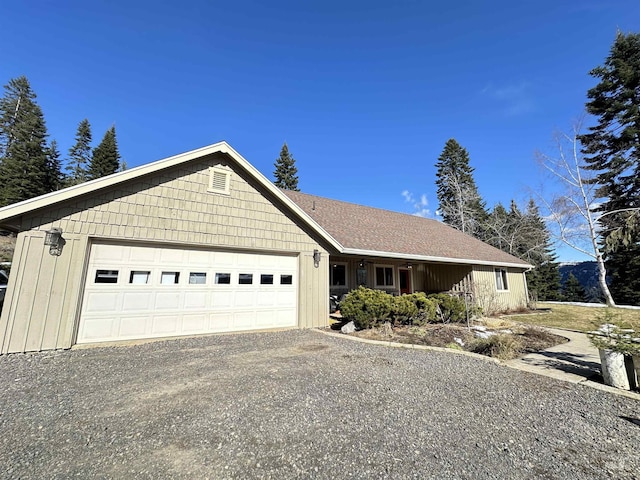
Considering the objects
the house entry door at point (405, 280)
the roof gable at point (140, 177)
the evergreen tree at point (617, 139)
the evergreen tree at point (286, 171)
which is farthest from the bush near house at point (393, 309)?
the evergreen tree at point (286, 171)

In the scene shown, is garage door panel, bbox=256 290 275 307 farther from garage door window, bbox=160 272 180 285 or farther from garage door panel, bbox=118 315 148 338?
garage door panel, bbox=118 315 148 338

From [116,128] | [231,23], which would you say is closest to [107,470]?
[231,23]

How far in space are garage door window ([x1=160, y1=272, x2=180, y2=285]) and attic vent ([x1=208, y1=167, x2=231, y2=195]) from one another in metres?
2.55

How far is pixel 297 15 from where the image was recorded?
13.0 m

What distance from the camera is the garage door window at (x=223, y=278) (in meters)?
8.09

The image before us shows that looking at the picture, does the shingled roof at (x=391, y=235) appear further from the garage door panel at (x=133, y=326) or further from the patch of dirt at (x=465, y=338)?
the garage door panel at (x=133, y=326)

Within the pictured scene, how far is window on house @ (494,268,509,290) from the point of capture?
15919 mm

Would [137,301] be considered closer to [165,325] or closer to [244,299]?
[165,325]

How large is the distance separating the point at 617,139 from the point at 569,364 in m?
25.6

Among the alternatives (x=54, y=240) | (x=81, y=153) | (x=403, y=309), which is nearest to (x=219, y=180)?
(x=54, y=240)

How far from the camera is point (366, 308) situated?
873 cm

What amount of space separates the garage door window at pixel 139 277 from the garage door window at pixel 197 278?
999mm

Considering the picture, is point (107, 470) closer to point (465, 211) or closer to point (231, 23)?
point (231, 23)

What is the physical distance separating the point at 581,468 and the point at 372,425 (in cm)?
186
